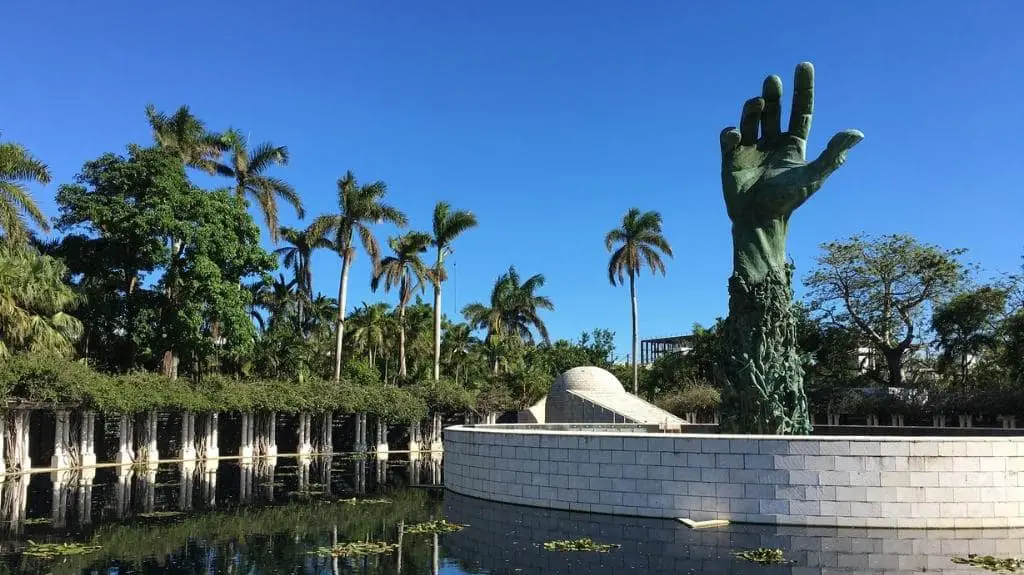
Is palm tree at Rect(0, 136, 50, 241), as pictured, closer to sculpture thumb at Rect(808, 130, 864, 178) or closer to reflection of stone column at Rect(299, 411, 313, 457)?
reflection of stone column at Rect(299, 411, 313, 457)

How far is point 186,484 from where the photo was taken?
21.3 metres

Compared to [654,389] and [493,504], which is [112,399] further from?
[654,389]

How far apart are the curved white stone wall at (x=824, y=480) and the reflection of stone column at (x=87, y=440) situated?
19.2 metres

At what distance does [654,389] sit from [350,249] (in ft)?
78.2

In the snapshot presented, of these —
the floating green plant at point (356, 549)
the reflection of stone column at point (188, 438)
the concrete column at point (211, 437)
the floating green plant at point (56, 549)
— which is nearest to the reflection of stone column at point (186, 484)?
the reflection of stone column at point (188, 438)

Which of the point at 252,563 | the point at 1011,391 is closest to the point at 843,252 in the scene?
the point at 1011,391

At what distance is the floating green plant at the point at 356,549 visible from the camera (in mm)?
11545

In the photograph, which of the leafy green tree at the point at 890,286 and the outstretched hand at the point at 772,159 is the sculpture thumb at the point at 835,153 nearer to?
the outstretched hand at the point at 772,159

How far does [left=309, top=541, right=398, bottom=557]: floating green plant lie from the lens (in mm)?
11545

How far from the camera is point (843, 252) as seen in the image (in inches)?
1716

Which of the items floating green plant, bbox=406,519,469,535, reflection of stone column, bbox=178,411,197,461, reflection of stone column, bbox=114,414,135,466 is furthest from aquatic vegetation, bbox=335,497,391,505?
reflection of stone column, bbox=178,411,197,461

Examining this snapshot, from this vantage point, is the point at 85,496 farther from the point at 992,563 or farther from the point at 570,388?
the point at 570,388

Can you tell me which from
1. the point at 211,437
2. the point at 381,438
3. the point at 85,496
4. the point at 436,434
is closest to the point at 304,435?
the point at 381,438

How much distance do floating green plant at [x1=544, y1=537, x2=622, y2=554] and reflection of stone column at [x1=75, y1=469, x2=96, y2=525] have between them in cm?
841
